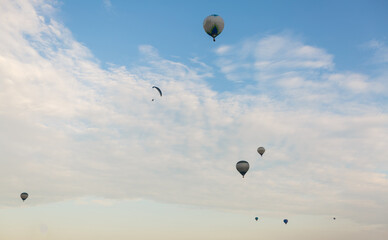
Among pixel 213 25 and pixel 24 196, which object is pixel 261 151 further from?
pixel 24 196

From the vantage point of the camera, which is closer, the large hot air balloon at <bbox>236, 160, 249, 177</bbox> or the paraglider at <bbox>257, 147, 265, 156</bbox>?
the large hot air balloon at <bbox>236, 160, 249, 177</bbox>

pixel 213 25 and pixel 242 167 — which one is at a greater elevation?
pixel 213 25

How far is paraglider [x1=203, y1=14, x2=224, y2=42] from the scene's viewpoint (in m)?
65.5

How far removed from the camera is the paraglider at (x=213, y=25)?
65.5m

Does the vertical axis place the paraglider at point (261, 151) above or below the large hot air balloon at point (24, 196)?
above

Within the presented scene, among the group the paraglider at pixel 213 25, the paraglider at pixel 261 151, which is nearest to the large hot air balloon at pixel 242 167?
the paraglider at pixel 261 151

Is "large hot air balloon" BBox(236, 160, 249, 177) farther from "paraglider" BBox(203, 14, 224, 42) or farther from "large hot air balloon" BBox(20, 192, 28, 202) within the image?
"large hot air balloon" BBox(20, 192, 28, 202)

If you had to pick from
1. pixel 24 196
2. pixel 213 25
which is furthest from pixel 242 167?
pixel 24 196

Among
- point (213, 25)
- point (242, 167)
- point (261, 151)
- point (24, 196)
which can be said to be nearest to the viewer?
point (213, 25)

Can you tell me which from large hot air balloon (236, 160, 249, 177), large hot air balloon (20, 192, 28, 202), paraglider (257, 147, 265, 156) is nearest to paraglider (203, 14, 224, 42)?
large hot air balloon (236, 160, 249, 177)

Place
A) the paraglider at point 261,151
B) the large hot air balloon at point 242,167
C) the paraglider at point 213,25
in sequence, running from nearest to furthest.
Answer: the paraglider at point 213,25 < the large hot air balloon at point 242,167 < the paraglider at point 261,151

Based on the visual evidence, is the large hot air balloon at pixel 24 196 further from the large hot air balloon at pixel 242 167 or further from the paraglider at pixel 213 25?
the paraglider at pixel 213 25

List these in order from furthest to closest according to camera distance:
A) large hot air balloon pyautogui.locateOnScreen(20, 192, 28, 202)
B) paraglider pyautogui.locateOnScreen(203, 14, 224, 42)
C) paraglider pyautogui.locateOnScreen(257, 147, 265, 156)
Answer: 1. large hot air balloon pyautogui.locateOnScreen(20, 192, 28, 202)
2. paraglider pyautogui.locateOnScreen(257, 147, 265, 156)
3. paraglider pyautogui.locateOnScreen(203, 14, 224, 42)

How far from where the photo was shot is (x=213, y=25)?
6538cm
